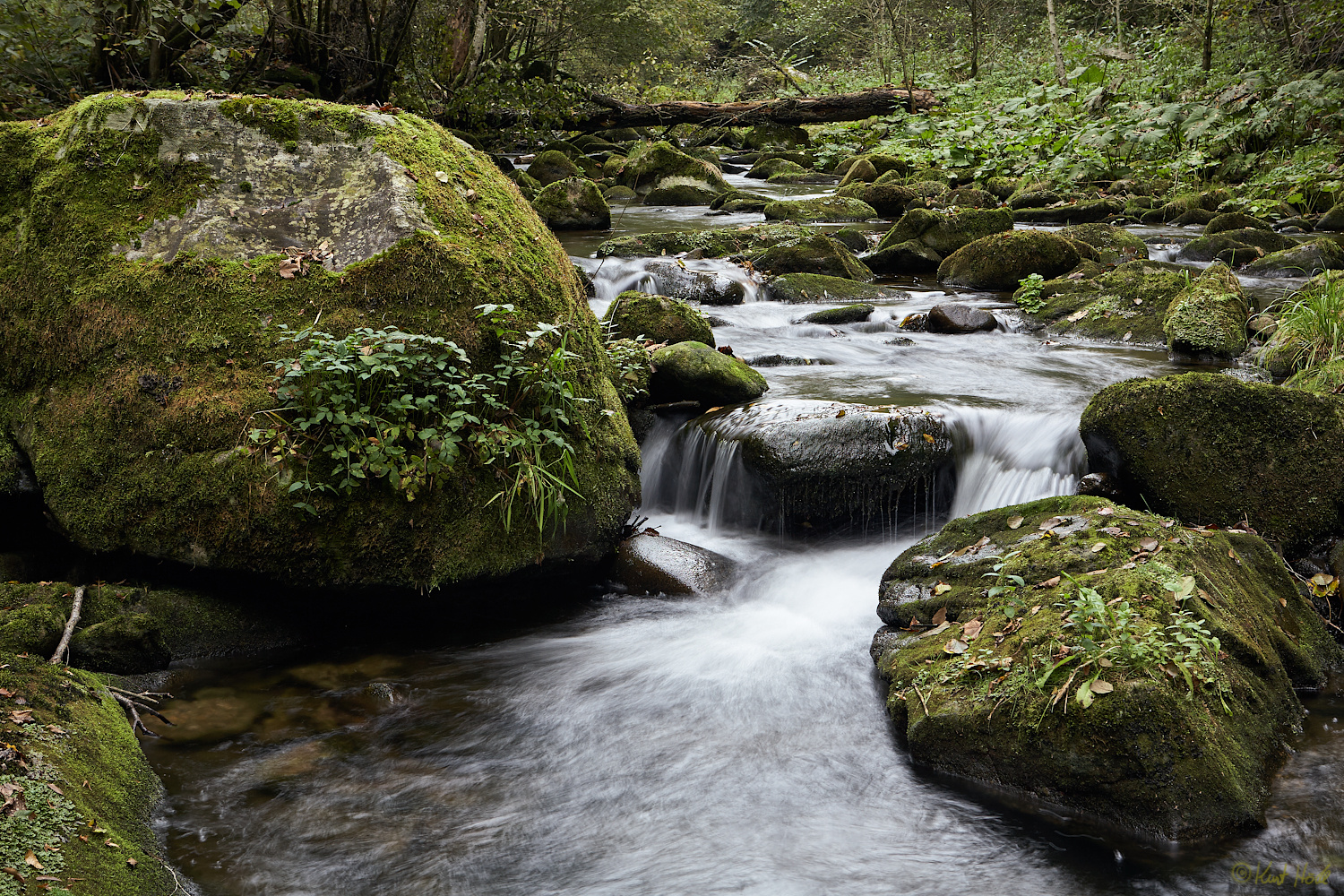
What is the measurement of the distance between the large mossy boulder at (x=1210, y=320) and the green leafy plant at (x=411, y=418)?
19.8ft

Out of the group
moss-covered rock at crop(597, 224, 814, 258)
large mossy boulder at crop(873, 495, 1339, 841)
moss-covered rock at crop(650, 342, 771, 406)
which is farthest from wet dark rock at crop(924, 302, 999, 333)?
large mossy boulder at crop(873, 495, 1339, 841)

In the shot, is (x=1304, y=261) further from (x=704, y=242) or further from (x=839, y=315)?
(x=704, y=242)

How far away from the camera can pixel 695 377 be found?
21.4ft

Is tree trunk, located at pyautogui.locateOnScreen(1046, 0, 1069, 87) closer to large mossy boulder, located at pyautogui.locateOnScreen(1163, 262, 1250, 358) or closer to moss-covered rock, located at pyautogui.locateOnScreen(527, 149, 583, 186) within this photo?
moss-covered rock, located at pyautogui.locateOnScreen(527, 149, 583, 186)

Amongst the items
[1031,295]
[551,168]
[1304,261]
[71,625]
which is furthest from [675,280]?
[551,168]

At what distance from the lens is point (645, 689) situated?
14.7 ft

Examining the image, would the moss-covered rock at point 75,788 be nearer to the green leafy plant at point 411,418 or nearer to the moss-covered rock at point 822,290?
the green leafy plant at point 411,418

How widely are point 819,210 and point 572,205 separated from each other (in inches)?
162

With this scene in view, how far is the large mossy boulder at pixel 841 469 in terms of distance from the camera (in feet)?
19.1

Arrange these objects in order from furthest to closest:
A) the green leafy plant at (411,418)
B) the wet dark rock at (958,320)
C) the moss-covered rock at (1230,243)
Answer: the moss-covered rock at (1230,243) < the wet dark rock at (958,320) < the green leafy plant at (411,418)

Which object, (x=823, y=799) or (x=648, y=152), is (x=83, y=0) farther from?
(x=648, y=152)

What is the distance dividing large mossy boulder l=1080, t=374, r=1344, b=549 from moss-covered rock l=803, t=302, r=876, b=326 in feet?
15.3

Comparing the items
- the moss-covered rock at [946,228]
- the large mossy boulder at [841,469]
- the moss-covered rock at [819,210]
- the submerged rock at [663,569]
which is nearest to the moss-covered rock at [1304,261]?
the moss-covered rock at [946,228]

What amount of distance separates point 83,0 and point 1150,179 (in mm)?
15964
